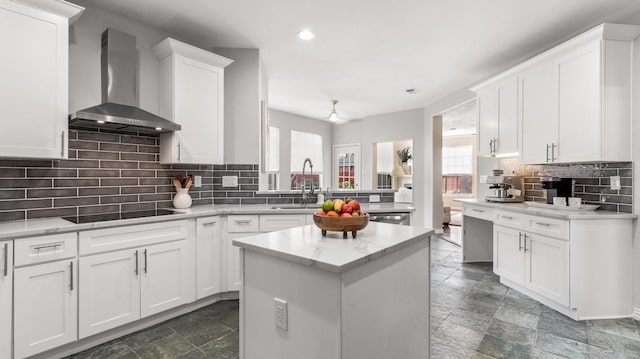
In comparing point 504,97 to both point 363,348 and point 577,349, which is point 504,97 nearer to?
point 577,349

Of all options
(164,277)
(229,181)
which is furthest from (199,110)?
(164,277)

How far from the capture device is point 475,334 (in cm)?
233

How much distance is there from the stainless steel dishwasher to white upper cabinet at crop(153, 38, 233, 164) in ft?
5.62

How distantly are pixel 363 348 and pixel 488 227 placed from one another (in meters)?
3.74

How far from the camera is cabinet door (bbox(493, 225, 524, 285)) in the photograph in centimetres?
313

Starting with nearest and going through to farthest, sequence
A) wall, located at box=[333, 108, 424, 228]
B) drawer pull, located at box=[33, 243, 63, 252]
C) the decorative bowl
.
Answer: the decorative bowl, drawer pull, located at box=[33, 243, 63, 252], wall, located at box=[333, 108, 424, 228]

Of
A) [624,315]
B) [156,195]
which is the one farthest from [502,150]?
[156,195]

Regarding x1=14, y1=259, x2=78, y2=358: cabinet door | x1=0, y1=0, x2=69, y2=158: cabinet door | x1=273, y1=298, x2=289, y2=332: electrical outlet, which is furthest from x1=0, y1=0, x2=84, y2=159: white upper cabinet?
x1=273, y1=298, x2=289, y2=332: electrical outlet

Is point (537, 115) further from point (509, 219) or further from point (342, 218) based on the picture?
point (342, 218)

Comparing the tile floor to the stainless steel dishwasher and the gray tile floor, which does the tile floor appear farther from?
the stainless steel dishwasher

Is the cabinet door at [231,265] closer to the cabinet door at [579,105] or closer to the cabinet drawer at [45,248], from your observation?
the cabinet drawer at [45,248]

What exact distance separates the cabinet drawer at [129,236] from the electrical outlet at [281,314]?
154cm

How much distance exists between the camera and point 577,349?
2.14 meters

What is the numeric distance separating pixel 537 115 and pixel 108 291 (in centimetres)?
409
